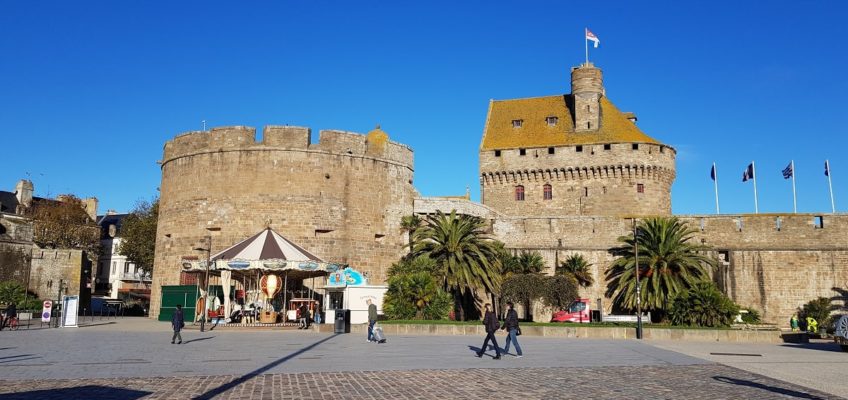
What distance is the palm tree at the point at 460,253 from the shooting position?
27000 millimetres

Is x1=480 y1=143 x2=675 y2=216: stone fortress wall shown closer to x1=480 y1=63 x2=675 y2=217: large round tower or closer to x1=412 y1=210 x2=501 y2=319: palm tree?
x1=480 y1=63 x2=675 y2=217: large round tower

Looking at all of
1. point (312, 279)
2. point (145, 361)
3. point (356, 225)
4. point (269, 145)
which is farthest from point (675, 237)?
point (145, 361)

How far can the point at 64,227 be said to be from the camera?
49594mm

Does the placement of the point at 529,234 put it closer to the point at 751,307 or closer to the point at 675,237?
the point at 675,237

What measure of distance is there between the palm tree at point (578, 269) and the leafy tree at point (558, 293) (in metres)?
2.12

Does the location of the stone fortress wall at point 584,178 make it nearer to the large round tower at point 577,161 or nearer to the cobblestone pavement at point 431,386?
the large round tower at point 577,161

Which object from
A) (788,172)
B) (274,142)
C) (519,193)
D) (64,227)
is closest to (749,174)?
(788,172)

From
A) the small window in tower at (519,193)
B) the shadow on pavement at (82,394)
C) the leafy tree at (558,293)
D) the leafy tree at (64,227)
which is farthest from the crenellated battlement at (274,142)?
the leafy tree at (64,227)

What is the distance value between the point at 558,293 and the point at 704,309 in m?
6.91

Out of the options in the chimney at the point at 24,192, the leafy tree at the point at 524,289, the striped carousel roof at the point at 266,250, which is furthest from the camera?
the chimney at the point at 24,192

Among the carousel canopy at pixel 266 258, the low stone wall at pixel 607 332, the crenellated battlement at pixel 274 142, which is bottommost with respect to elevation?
the low stone wall at pixel 607 332

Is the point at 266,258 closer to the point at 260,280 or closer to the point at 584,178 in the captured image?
the point at 260,280

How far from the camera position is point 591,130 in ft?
147

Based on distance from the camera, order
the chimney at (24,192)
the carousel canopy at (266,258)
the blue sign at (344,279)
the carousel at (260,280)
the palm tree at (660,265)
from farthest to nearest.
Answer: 1. the chimney at (24,192)
2. the palm tree at (660,265)
3. the blue sign at (344,279)
4. the carousel at (260,280)
5. the carousel canopy at (266,258)
